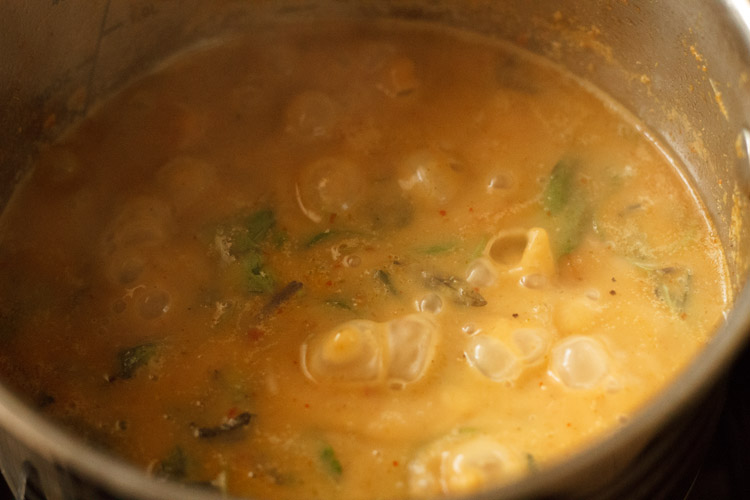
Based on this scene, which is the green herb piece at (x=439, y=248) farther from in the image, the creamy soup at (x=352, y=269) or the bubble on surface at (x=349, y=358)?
the bubble on surface at (x=349, y=358)

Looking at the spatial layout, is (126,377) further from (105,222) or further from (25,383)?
(105,222)

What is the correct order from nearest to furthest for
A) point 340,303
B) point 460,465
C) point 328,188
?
1. point 460,465
2. point 340,303
3. point 328,188

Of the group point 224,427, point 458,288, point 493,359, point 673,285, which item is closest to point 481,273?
point 458,288

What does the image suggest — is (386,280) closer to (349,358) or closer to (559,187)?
(349,358)

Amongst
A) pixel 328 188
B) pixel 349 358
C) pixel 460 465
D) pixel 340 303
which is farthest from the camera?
pixel 328 188

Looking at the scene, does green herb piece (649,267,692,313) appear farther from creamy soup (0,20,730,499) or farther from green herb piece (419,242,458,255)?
Result: green herb piece (419,242,458,255)

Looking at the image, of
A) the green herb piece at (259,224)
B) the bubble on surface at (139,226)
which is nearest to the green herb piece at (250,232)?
the green herb piece at (259,224)
